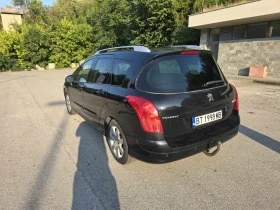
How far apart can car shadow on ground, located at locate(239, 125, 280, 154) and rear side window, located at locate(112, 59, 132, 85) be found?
285cm

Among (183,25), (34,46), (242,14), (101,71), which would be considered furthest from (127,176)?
(34,46)

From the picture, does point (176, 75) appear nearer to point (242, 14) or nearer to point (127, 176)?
point (127, 176)

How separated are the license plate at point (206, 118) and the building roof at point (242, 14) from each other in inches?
429

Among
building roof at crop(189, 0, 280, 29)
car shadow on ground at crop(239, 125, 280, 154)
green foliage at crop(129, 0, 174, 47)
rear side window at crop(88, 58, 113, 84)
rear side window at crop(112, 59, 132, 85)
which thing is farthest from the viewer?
green foliage at crop(129, 0, 174, 47)

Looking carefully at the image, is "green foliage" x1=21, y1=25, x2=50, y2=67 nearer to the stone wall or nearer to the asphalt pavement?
the stone wall

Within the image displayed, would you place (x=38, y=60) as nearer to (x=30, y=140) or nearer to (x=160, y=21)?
(x=160, y=21)

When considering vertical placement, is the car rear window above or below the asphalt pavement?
above

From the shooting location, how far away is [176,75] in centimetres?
310

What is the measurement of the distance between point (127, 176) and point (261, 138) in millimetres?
2827

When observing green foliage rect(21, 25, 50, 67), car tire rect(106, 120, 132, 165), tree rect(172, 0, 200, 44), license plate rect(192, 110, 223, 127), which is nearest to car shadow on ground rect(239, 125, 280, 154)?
license plate rect(192, 110, 223, 127)

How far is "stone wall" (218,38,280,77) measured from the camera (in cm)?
1323

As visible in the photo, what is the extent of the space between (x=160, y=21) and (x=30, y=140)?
17363 millimetres

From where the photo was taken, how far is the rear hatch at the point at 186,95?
288 cm

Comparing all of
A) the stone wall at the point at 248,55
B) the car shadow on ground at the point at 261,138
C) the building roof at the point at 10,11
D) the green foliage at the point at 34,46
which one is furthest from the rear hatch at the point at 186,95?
the building roof at the point at 10,11
